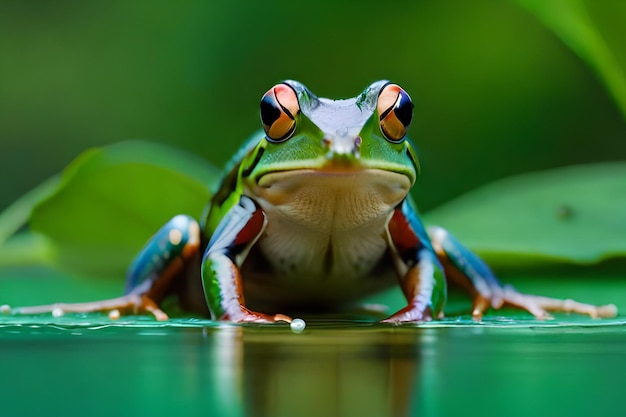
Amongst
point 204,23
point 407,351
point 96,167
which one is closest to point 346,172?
point 407,351

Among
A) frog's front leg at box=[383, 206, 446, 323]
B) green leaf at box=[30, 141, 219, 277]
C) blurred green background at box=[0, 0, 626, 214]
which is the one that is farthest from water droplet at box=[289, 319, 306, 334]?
blurred green background at box=[0, 0, 626, 214]

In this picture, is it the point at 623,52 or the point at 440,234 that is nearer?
the point at 440,234

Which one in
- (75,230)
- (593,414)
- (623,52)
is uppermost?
(623,52)

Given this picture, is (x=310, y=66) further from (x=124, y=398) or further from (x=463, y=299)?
(x=124, y=398)

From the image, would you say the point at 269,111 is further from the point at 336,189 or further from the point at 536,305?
the point at 536,305

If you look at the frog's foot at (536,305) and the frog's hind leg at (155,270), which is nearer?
the frog's foot at (536,305)

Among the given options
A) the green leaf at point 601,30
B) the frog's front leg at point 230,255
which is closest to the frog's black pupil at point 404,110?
the frog's front leg at point 230,255

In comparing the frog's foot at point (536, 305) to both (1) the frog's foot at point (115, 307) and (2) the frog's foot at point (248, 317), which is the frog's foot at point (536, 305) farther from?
(1) the frog's foot at point (115, 307)
